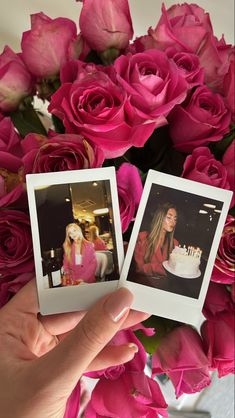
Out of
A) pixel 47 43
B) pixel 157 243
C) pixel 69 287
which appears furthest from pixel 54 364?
pixel 47 43

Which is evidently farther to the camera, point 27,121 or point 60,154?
point 27,121

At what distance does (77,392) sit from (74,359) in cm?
23

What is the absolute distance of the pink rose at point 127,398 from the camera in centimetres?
71

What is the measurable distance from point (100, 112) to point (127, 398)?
44 centimetres

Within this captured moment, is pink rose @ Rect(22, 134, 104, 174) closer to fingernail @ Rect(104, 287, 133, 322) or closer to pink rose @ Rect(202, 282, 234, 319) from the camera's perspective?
fingernail @ Rect(104, 287, 133, 322)

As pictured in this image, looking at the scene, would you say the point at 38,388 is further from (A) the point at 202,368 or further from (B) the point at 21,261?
(A) the point at 202,368

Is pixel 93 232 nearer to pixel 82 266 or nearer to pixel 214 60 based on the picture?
pixel 82 266

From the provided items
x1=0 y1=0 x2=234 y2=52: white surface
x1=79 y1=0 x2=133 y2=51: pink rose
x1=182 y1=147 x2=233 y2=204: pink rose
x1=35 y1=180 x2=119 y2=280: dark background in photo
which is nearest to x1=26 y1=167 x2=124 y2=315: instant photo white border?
x1=35 y1=180 x2=119 y2=280: dark background in photo

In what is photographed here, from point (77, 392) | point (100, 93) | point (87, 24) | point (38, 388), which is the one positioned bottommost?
point (77, 392)

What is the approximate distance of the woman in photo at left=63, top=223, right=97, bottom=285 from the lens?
670 mm

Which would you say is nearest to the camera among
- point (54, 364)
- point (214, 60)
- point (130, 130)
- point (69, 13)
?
point (54, 364)

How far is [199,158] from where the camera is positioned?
2.26ft

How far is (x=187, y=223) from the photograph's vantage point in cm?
71

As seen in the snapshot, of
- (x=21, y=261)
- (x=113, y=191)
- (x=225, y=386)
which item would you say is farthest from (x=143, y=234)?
(x=225, y=386)
